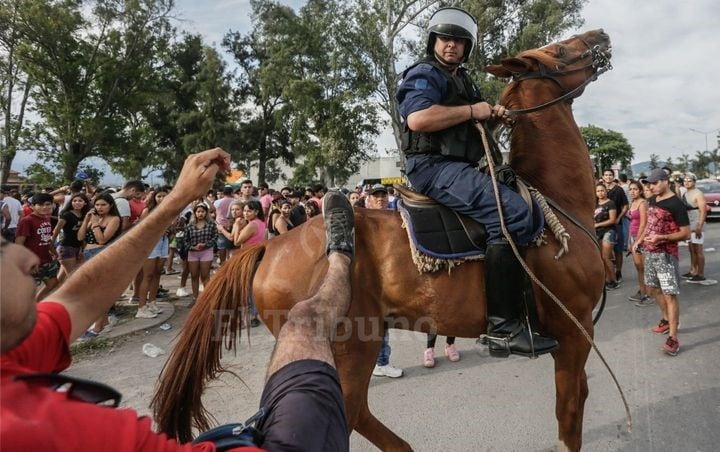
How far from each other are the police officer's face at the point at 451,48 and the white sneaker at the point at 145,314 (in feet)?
18.5

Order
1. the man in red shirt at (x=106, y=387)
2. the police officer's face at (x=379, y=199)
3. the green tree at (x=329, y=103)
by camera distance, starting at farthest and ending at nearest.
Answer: the green tree at (x=329, y=103), the police officer's face at (x=379, y=199), the man in red shirt at (x=106, y=387)

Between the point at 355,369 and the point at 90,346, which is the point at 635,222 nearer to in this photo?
the point at 355,369

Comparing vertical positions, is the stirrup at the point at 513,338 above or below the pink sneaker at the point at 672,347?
above

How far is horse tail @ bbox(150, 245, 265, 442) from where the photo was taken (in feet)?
7.36

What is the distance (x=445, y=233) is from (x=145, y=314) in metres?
5.42

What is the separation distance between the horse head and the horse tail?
2.14 meters

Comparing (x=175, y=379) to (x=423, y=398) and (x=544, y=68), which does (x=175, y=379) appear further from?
(x=544, y=68)

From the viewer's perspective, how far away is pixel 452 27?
2736 mm

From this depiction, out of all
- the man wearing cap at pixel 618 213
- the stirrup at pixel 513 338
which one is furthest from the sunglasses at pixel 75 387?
the man wearing cap at pixel 618 213

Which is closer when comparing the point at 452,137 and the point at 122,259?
the point at 122,259

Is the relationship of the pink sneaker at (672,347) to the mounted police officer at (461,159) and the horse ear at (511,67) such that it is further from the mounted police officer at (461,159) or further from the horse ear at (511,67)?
the horse ear at (511,67)

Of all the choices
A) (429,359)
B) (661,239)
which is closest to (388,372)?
(429,359)

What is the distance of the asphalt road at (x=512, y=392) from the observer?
311cm

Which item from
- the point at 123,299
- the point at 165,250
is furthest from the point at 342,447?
the point at 123,299
